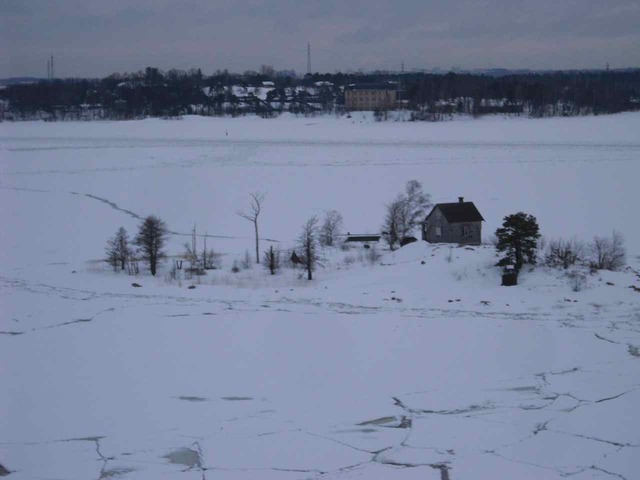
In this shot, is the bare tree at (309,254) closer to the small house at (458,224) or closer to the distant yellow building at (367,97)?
the small house at (458,224)

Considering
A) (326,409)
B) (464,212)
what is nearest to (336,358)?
(326,409)

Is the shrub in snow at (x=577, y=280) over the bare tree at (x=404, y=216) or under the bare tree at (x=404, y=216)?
under

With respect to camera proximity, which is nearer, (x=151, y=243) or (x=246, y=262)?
(x=151, y=243)

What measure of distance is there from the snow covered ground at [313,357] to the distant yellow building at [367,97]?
50.6 m

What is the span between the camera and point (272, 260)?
16.5m

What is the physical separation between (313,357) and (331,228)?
10.1 metres

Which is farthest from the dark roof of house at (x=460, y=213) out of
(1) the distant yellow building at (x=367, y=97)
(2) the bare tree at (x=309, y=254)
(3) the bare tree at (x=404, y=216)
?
(1) the distant yellow building at (x=367, y=97)

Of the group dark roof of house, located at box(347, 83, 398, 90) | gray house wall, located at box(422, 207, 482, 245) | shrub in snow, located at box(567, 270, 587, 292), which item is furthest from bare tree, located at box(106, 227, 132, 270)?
dark roof of house, located at box(347, 83, 398, 90)

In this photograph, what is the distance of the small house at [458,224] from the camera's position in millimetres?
18391

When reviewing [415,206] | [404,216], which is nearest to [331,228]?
[404,216]

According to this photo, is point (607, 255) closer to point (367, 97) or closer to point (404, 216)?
point (404, 216)

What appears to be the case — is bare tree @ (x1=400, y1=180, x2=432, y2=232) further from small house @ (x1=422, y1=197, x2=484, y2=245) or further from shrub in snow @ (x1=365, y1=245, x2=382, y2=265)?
shrub in snow @ (x1=365, y1=245, x2=382, y2=265)

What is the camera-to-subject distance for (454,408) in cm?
823

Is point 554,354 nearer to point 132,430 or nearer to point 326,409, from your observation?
point 326,409
